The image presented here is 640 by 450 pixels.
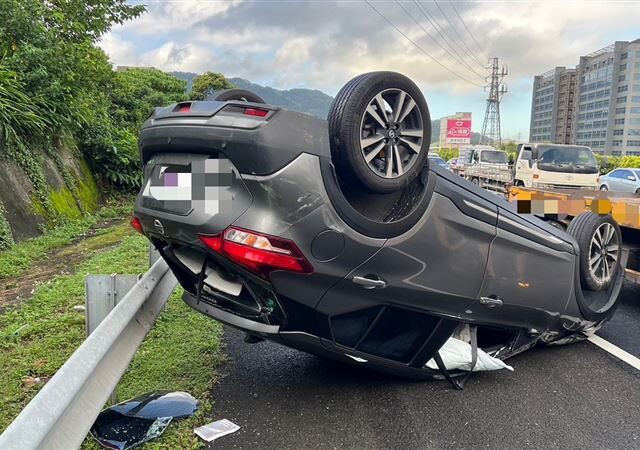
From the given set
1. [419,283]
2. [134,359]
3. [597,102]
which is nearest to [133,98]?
[134,359]

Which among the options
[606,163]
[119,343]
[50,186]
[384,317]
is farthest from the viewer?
[606,163]

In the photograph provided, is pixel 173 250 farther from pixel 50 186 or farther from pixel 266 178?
pixel 50 186

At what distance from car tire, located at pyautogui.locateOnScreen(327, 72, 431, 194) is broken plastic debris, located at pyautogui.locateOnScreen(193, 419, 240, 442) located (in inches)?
62.2

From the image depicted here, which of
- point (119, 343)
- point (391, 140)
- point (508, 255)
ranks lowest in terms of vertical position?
point (119, 343)

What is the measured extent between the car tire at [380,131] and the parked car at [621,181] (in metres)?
17.4

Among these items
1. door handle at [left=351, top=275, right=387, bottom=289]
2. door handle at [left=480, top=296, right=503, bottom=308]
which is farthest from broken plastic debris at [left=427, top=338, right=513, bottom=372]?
door handle at [left=351, top=275, right=387, bottom=289]

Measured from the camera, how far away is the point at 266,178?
7.70ft

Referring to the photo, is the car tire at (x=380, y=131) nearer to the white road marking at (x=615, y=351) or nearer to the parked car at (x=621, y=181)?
the white road marking at (x=615, y=351)

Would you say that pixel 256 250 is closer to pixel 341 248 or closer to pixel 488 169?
pixel 341 248

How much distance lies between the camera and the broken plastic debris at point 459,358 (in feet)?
10.8

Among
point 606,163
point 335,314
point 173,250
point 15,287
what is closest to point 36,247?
point 15,287

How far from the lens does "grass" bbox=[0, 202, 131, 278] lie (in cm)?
605

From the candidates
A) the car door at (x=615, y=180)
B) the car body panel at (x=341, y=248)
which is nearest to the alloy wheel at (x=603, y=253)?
the car body panel at (x=341, y=248)

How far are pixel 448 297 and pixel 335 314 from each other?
765 mm
